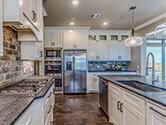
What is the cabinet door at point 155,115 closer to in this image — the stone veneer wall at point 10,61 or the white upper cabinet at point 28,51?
the stone veneer wall at point 10,61

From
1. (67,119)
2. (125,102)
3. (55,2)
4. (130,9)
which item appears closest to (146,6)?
(130,9)

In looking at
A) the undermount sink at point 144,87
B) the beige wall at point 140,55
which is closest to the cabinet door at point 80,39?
the beige wall at point 140,55

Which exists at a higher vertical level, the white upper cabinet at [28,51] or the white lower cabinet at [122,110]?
the white upper cabinet at [28,51]

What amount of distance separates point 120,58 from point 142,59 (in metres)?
0.93

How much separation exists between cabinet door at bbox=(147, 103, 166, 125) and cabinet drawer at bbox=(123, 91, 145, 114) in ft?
0.39

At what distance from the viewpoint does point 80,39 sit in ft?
16.9

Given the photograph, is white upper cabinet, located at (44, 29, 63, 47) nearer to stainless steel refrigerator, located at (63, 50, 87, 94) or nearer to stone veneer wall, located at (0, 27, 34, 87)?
stainless steel refrigerator, located at (63, 50, 87, 94)

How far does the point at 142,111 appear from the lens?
4.96 ft

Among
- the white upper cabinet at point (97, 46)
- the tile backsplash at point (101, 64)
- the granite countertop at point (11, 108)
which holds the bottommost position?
the granite countertop at point (11, 108)

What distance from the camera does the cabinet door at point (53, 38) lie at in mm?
5078

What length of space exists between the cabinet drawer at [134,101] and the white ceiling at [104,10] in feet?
7.13

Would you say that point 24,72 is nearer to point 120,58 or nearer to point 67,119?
point 67,119

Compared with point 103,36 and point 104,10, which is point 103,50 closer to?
point 103,36

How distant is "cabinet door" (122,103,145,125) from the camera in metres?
1.55
